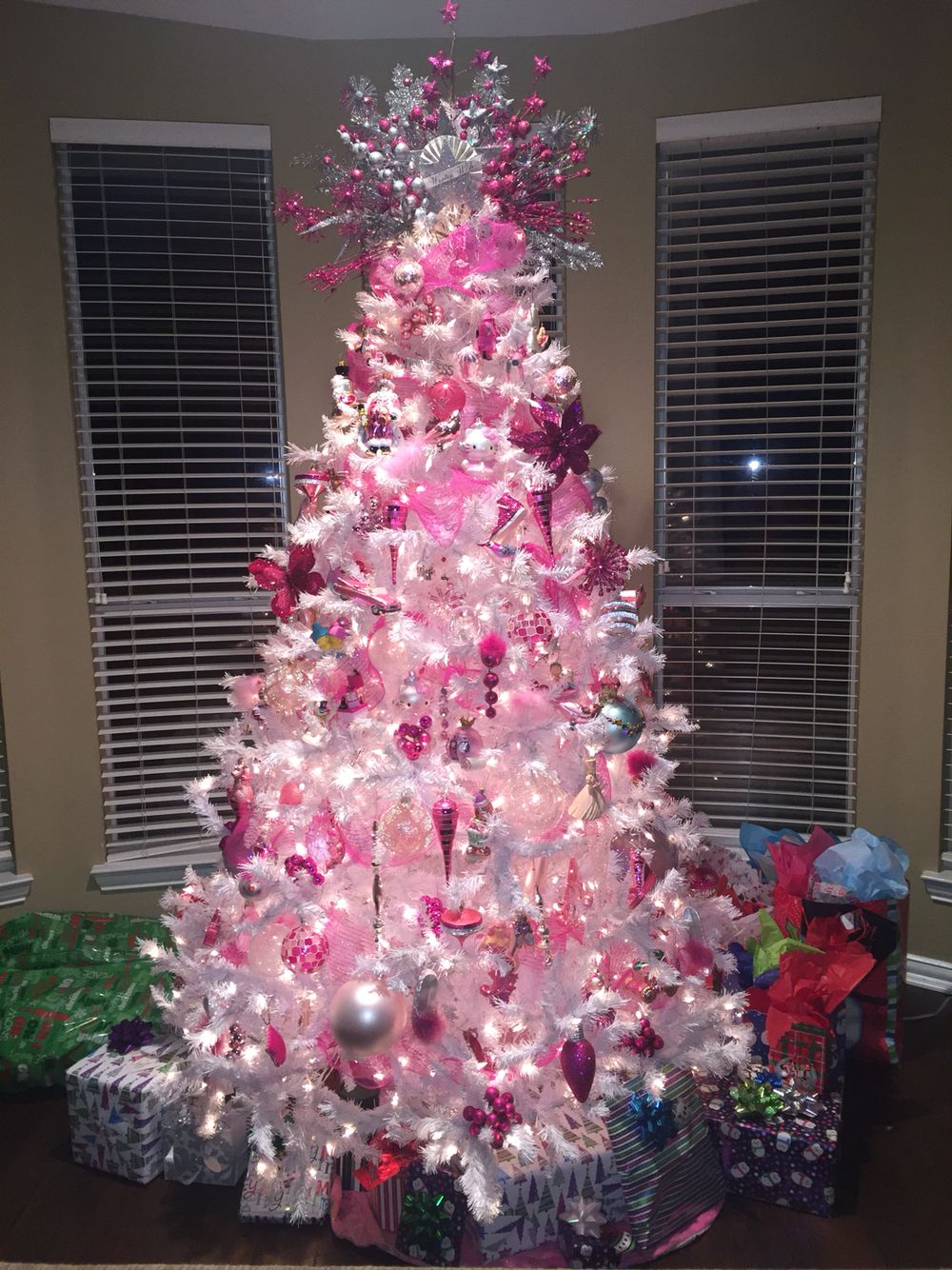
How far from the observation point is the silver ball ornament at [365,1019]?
5.60ft

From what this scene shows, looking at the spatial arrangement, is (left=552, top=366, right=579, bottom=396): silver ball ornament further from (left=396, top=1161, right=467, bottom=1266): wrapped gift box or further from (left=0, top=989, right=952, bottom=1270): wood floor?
(left=0, top=989, right=952, bottom=1270): wood floor

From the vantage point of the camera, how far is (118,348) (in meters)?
2.91

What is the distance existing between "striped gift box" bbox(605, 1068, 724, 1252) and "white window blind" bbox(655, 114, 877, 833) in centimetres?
132

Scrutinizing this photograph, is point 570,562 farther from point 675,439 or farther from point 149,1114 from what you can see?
point 149,1114

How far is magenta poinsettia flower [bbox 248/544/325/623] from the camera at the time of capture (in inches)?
78.7

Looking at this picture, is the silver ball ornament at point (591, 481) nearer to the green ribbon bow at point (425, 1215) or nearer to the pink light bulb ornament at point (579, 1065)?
the pink light bulb ornament at point (579, 1065)

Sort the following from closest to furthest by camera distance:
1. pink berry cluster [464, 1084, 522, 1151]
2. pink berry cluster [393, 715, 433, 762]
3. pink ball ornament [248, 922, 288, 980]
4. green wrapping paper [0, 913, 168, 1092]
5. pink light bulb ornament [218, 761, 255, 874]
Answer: pink berry cluster [464, 1084, 522, 1151] < pink berry cluster [393, 715, 433, 762] < pink ball ornament [248, 922, 288, 980] < pink light bulb ornament [218, 761, 255, 874] < green wrapping paper [0, 913, 168, 1092]

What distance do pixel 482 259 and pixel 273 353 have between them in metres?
1.22

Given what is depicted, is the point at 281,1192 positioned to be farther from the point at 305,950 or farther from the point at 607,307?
the point at 607,307

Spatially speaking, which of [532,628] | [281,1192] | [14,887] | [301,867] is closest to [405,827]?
[301,867]

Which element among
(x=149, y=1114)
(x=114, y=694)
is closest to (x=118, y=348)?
(x=114, y=694)

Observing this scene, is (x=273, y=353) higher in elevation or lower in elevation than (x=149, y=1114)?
higher

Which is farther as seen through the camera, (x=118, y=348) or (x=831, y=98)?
(x=118, y=348)

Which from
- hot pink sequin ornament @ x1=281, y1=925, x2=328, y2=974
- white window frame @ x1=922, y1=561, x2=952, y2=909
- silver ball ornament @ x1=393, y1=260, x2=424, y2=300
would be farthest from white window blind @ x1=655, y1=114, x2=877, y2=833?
hot pink sequin ornament @ x1=281, y1=925, x2=328, y2=974
